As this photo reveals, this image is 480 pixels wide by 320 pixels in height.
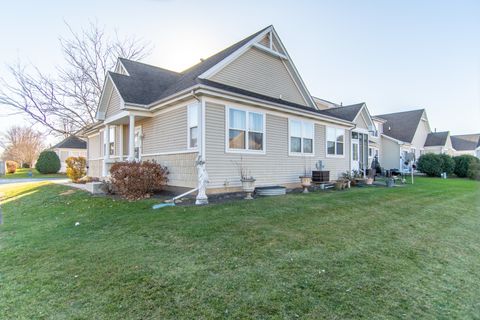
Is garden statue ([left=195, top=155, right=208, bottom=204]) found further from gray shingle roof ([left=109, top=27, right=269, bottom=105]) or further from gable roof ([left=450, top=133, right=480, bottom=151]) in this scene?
gable roof ([left=450, top=133, right=480, bottom=151])

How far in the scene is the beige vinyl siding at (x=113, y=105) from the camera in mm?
12645

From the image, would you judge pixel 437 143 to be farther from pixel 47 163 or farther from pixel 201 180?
pixel 47 163

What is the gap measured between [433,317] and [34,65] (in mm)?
27612

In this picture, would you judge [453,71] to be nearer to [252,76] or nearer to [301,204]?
[252,76]

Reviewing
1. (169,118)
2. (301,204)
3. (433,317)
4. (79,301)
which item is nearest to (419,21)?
(301,204)

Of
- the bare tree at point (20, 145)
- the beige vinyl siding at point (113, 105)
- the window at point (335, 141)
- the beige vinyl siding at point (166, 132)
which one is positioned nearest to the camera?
the beige vinyl siding at point (166, 132)

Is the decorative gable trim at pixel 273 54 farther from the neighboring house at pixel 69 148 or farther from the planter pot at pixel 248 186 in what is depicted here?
the neighboring house at pixel 69 148

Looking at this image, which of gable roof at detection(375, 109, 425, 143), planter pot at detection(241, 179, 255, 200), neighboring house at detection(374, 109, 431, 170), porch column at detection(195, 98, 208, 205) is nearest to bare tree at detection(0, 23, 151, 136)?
porch column at detection(195, 98, 208, 205)

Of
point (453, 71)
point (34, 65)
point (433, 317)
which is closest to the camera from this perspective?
point (433, 317)

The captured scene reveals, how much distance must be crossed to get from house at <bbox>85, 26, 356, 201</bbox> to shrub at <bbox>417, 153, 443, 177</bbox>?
45.0 ft

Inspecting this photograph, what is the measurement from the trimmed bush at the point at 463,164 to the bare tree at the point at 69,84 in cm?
3372

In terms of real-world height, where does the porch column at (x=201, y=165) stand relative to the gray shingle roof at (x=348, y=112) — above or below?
below

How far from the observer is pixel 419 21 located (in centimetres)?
1327

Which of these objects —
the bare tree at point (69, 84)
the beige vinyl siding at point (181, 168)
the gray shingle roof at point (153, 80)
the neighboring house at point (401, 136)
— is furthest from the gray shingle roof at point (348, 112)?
the bare tree at point (69, 84)
